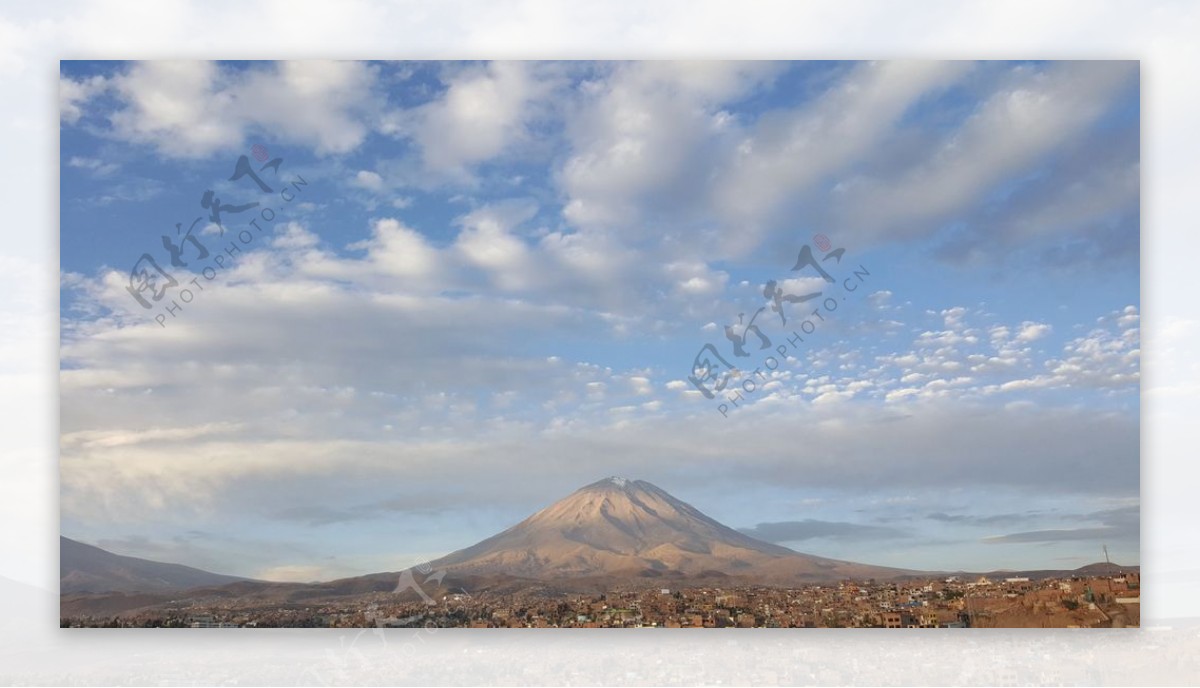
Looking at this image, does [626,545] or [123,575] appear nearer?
[123,575]

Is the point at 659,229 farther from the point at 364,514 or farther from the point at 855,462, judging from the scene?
the point at 364,514

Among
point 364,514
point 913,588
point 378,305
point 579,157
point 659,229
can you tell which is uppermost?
point 579,157

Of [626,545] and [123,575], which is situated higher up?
[626,545]

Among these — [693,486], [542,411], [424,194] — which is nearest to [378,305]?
[424,194]
